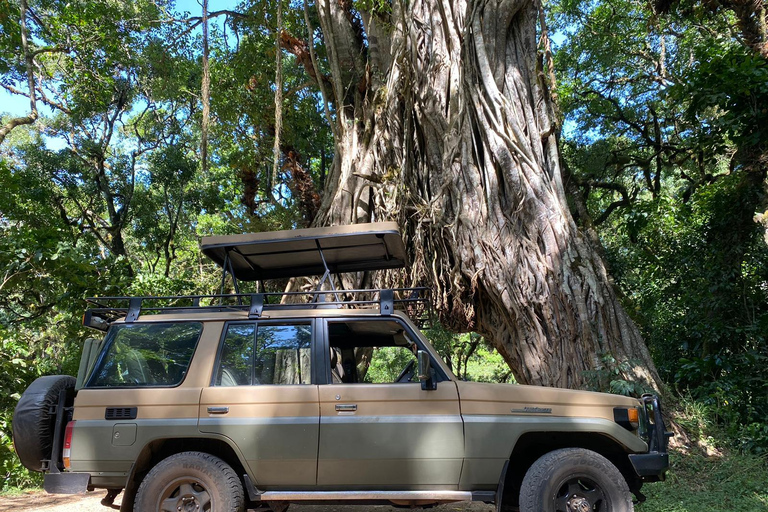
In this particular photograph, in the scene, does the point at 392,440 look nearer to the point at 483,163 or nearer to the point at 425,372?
the point at 425,372

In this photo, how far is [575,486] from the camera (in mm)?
4172

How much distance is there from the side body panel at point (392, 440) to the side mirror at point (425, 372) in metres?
0.05

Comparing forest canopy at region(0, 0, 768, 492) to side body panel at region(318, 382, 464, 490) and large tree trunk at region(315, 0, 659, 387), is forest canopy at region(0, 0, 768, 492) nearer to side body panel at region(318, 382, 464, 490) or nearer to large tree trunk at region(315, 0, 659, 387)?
large tree trunk at region(315, 0, 659, 387)

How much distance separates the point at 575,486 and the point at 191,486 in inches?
107

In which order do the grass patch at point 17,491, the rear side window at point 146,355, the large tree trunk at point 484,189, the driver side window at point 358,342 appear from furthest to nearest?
the grass patch at point 17,491 → the large tree trunk at point 484,189 → the driver side window at point 358,342 → the rear side window at point 146,355

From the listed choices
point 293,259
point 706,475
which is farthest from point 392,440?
point 706,475

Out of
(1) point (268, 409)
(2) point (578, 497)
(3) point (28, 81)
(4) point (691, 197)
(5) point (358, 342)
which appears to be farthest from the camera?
(4) point (691, 197)

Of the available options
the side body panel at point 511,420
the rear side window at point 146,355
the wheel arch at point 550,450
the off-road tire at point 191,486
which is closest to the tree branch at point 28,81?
the rear side window at point 146,355

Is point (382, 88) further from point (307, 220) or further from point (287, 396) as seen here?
point (287, 396)

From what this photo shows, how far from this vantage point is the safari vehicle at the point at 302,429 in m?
4.24

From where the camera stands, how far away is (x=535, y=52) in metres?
9.61

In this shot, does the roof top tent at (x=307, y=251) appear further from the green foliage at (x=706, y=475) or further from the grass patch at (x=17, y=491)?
the grass patch at (x=17, y=491)

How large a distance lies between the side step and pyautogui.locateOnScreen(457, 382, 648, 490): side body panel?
6 centimetres

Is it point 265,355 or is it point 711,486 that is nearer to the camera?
point 265,355
